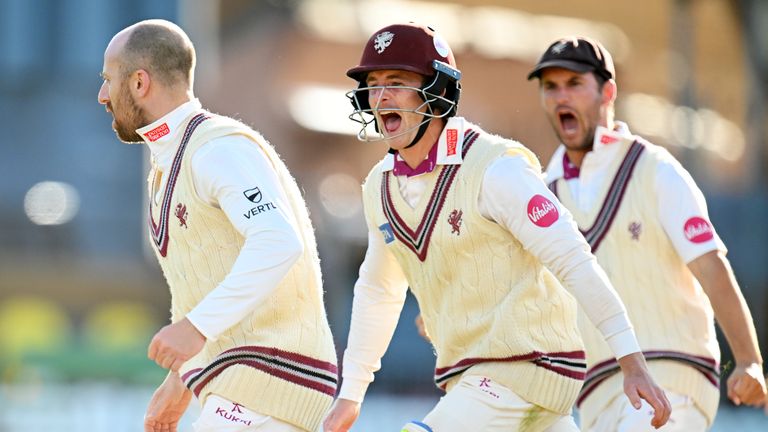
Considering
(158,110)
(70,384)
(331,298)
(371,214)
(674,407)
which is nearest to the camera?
(158,110)

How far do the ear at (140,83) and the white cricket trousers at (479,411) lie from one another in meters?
1.46

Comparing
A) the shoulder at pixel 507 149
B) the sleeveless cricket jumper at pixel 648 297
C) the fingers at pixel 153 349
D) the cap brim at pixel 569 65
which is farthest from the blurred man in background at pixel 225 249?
the cap brim at pixel 569 65

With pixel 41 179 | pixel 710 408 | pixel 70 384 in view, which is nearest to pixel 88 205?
pixel 41 179

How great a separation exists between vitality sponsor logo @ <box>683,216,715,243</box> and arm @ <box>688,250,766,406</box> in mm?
65

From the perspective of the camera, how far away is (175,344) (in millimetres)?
5117

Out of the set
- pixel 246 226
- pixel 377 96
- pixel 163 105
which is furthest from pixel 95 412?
pixel 246 226

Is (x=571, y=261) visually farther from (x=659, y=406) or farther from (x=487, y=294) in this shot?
(x=659, y=406)

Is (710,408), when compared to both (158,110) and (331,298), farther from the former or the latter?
(331,298)

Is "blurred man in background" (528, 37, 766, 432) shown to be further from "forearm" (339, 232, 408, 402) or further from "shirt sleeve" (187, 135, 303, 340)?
"shirt sleeve" (187, 135, 303, 340)

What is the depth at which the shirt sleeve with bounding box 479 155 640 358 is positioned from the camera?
5.62 m

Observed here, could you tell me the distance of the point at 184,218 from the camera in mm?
5684

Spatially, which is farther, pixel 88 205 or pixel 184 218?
pixel 88 205

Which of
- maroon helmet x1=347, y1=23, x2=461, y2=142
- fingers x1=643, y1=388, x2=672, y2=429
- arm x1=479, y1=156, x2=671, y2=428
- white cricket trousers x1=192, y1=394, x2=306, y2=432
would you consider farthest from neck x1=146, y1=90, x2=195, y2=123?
fingers x1=643, y1=388, x2=672, y2=429

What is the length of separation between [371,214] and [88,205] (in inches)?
725
